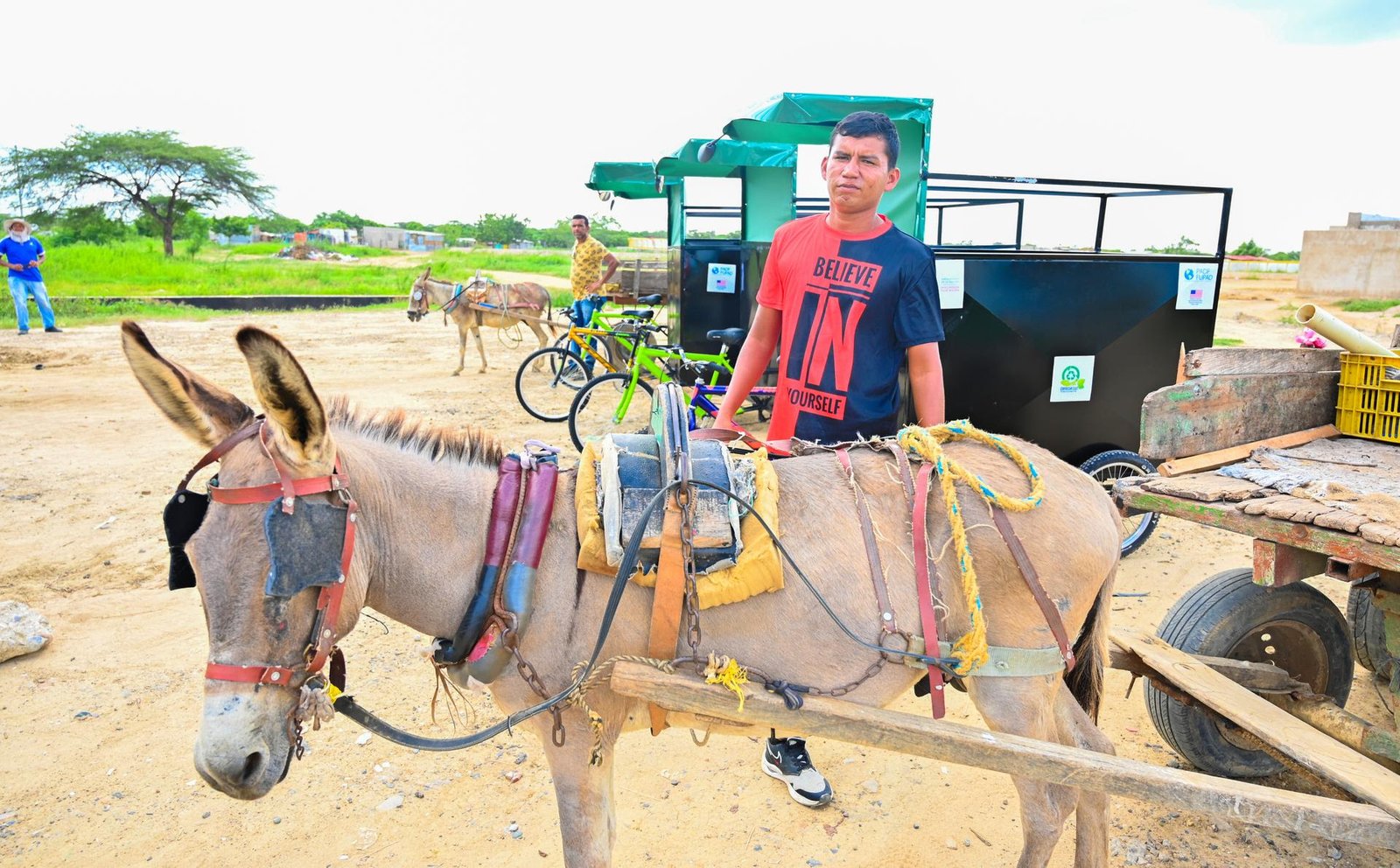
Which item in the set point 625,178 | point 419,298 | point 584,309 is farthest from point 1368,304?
point 419,298

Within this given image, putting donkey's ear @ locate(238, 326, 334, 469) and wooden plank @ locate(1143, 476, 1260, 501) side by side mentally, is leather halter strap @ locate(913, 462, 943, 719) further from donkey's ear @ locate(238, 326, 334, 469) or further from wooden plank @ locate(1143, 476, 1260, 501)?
donkey's ear @ locate(238, 326, 334, 469)

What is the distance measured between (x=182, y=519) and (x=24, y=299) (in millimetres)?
17973

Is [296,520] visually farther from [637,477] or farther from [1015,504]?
[1015,504]

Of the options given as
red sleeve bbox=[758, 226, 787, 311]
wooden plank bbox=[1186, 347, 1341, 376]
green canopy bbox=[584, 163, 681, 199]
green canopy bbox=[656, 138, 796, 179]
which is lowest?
wooden plank bbox=[1186, 347, 1341, 376]

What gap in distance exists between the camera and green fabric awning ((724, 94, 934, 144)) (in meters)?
5.53

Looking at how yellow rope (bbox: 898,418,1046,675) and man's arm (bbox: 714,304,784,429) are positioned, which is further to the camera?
man's arm (bbox: 714,304,784,429)

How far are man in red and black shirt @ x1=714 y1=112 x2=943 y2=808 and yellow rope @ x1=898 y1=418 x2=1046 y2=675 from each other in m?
0.48

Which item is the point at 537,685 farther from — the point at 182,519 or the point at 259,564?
the point at 182,519

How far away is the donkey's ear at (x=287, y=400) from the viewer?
139cm

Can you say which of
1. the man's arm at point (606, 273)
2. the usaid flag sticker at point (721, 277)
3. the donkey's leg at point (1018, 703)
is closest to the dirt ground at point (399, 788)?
the donkey's leg at point (1018, 703)

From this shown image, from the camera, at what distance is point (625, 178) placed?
1323cm

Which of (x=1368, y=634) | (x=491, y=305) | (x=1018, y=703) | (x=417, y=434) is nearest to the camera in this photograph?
(x=417, y=434)

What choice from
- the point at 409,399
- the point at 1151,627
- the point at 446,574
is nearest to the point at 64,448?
the point at 409,399

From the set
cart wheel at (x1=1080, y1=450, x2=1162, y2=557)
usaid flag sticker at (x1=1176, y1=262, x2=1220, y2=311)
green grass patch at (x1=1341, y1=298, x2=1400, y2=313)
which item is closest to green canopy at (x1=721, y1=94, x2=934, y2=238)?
usaid flag sticker at (x1=1176, y1=262, x2=1220, y2=311)
